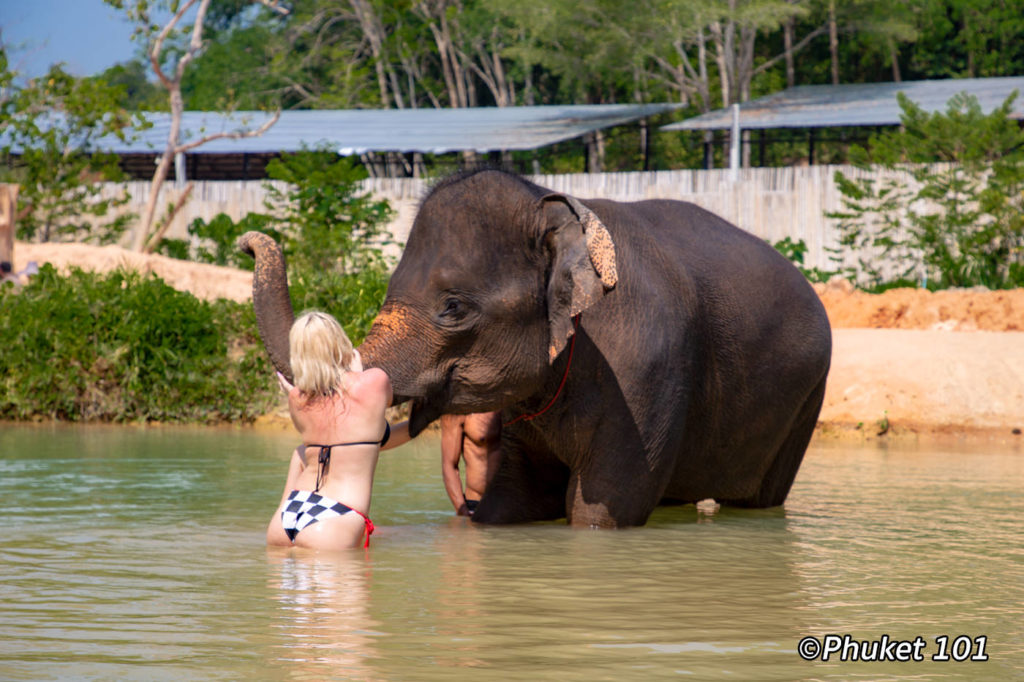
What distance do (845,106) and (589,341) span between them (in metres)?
27.5

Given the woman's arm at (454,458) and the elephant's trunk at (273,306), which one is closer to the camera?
the elephant's trunk at (273,306)

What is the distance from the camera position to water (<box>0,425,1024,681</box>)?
4.22 metres

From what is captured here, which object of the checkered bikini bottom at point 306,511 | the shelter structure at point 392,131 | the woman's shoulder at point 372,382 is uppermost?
the shelter structure at point 392,131

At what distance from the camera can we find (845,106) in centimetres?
3238

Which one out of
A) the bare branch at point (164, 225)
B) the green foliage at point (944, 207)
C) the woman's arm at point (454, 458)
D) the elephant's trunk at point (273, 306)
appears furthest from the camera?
the bare branch at point (164, 225)

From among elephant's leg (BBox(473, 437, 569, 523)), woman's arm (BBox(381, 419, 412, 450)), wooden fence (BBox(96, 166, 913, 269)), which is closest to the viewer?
woman's arm (BBox(381, 419, 412, 450))

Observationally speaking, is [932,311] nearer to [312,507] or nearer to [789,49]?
[312,507]

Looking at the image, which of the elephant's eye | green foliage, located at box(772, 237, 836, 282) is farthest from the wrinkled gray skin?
green foliage, located at box(772, 237, 836, 282)

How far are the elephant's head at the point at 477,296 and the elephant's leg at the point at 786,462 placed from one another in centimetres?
211

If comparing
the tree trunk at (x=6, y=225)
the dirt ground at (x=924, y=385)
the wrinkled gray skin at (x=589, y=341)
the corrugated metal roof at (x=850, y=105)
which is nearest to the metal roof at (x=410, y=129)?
the corrugated metal roof at (x=850, y=105)

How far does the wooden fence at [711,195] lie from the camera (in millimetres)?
23281

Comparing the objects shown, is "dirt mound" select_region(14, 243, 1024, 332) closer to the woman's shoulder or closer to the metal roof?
the woman's shoulder

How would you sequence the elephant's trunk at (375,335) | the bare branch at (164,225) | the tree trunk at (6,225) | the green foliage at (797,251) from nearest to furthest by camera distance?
the elephant's trunk at (375,335), the tree trunk at (6,225), the green foliage at (797,251), the bare branch at (164,225)

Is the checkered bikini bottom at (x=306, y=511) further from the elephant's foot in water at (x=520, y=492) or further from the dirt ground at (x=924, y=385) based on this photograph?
the dirt ground at (x=924, y=385)
